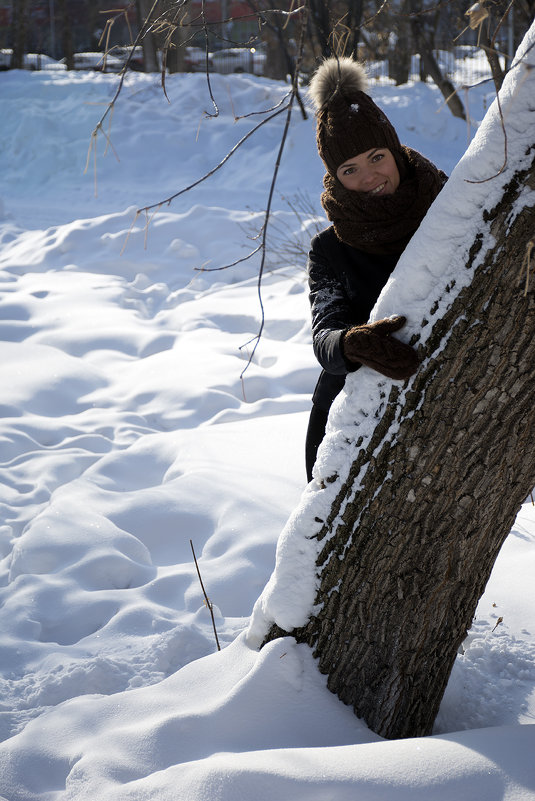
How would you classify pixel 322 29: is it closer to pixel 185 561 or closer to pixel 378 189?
pixel 378 189

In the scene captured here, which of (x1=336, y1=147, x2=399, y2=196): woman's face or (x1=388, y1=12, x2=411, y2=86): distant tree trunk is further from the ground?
(x1=388, y1=12, x2=411, y2=86): distant tree trunk

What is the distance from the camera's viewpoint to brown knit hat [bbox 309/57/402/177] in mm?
1880

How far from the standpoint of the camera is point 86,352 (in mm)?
5082

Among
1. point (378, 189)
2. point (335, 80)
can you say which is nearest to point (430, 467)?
point (378, 189)

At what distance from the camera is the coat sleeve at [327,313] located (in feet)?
5.41

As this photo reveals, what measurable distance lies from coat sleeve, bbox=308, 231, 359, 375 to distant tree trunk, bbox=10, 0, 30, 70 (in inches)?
706

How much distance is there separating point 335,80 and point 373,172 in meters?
0.29

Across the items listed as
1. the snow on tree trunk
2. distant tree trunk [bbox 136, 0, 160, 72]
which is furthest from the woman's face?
distant tree trunk [bbox 136, 0, 160, 72]

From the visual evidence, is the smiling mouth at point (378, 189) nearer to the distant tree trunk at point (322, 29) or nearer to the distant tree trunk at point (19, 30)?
the distant tree trunk at point (322, 29)

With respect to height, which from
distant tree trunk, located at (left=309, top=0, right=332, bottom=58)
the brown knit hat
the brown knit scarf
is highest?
distant tree trunk, located at (left=309, top=0, right=332, bottom=58)

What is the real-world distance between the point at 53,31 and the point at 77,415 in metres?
23.0

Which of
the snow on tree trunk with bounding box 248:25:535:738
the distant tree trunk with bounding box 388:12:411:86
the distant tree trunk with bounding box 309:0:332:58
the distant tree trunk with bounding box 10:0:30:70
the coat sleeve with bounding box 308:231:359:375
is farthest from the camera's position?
the distant tree trunk with bounding box 10:0:30:70

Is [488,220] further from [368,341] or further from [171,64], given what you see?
[171,64]

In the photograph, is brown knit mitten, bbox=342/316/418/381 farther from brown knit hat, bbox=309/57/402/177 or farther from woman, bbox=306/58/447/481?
brown knit hat, bbox=309/57/402/177
